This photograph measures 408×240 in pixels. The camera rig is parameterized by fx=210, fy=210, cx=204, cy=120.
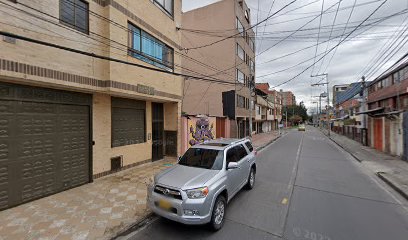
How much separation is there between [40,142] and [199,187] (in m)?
5.06

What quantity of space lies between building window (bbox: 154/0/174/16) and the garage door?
19.8 feet

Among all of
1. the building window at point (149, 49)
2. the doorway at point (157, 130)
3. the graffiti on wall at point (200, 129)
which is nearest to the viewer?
the building window at point (149, 49)

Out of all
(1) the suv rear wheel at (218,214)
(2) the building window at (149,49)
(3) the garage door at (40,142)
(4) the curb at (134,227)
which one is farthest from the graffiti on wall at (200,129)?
(1) the suv rear wheel at (218,214)

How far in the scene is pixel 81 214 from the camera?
5.15 metres

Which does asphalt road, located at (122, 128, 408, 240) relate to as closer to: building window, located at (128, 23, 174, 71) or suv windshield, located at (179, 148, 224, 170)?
suv windshield, located at (179, 148, 224, 170)

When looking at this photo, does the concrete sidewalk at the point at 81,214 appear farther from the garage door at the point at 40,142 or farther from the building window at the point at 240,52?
the building window at the point at 240,52

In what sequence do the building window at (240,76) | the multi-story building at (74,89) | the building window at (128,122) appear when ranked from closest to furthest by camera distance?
the multi-story building at (74,89) < the building window at (128,122) < the building window at (240,76)

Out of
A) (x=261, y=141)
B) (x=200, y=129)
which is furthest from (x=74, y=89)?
(x=261, y=141)

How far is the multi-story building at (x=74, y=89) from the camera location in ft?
17.7

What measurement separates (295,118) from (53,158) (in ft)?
301

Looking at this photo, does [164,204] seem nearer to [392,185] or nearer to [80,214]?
[80,214]

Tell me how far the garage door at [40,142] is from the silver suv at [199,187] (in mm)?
3766

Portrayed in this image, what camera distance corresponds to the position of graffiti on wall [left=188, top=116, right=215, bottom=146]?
1357cm

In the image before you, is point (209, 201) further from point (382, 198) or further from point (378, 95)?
point (378, 95)
